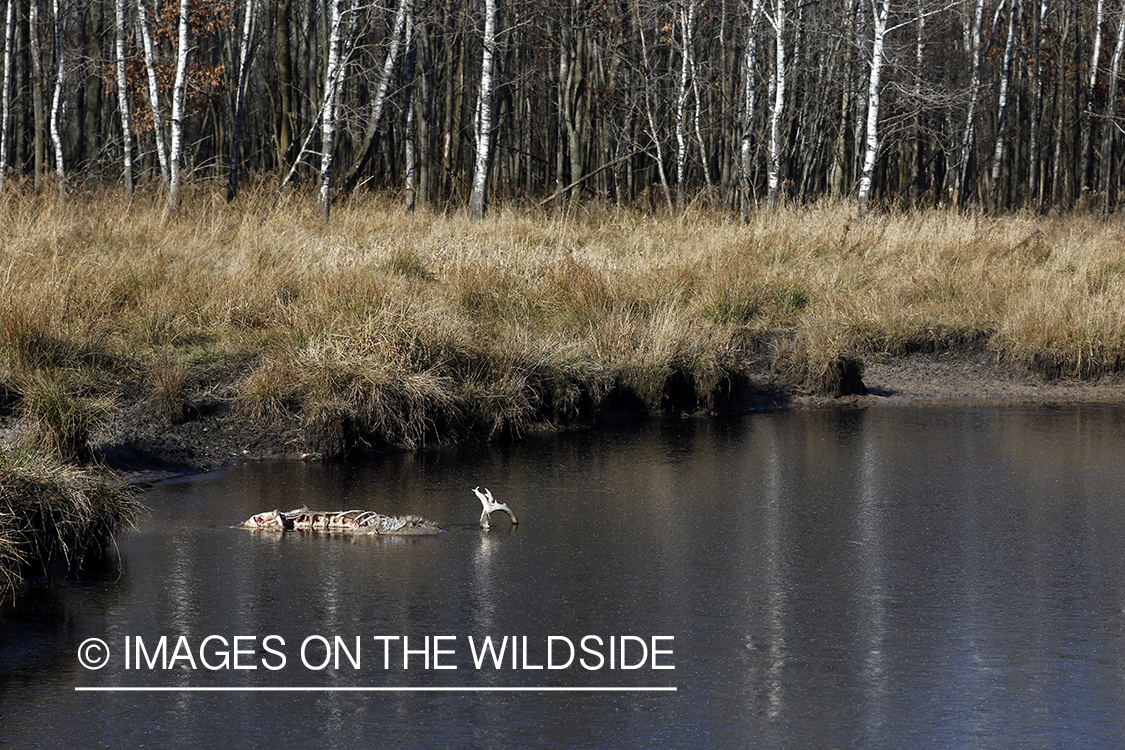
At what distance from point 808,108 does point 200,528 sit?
24.5 m

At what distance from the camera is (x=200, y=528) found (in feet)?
22.5

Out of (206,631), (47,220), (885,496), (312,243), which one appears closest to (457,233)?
(312,243)

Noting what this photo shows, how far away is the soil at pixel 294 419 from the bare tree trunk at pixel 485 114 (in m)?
7.56

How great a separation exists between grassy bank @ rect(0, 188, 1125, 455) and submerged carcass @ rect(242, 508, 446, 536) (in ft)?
5.65

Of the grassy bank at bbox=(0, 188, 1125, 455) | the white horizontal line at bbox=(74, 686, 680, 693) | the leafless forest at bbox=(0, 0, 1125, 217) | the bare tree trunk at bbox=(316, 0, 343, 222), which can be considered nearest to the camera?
the white horizontal line at bbox=(74, 686, 680, 693)

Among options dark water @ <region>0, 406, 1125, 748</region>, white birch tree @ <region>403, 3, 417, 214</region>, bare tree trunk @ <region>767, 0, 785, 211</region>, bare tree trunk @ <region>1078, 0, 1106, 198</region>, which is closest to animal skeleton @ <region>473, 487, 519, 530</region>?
dark water @ <region>0, 406, 1125, 748</region>

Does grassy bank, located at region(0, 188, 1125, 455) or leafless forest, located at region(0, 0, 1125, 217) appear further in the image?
leafless forest, located at region(0, 0, 1125, 217)

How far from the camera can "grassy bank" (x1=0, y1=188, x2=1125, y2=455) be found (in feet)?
29.9

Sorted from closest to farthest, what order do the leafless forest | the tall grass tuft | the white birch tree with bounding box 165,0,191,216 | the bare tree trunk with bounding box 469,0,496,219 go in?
the tall grass tuft, the white birch tree with bounding box 165,0,191,216, the bare tree trunk with bounding box 469,0,496,219, the leafless forest

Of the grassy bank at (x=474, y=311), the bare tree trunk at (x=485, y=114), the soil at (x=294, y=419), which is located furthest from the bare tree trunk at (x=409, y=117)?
the soil at (x=294, y=419)

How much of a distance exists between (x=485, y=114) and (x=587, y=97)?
829 cm

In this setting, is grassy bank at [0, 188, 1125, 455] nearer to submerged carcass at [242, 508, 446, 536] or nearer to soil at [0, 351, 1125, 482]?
soil at [0, 351, 1125, 482]

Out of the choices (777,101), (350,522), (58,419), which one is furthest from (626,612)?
(777,101)

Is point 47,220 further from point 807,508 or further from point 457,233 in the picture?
point 807,508
